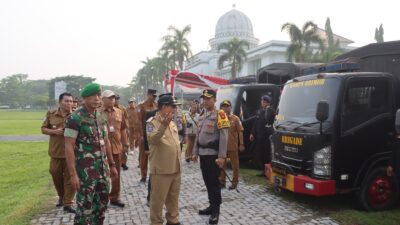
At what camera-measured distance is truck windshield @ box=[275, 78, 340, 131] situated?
20.0ft

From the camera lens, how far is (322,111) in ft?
18.8

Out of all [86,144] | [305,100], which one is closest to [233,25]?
[305,100]

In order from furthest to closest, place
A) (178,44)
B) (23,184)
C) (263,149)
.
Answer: (178,44), (263,149), (23,184)

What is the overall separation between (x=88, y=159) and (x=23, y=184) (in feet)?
17.4

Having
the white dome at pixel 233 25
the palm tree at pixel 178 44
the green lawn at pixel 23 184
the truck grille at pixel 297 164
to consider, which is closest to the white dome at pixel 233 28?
the white dome at pixel 233 25

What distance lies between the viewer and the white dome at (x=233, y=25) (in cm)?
8388

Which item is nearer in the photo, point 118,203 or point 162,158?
point 162,158

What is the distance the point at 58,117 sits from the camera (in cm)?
629

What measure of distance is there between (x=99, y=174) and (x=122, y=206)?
91.4 inches

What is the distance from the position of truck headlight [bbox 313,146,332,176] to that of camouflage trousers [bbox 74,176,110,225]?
125 inches

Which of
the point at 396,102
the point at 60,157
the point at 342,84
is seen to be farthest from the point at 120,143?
the point at 396,102

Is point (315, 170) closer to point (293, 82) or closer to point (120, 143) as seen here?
point (293, 82)

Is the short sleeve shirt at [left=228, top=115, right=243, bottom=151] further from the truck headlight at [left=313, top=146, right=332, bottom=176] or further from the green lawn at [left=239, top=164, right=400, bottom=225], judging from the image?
the truck headlight at [left=313, top=146, right=332, bottom=176]

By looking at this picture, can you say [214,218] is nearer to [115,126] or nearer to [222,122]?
[222,122]
